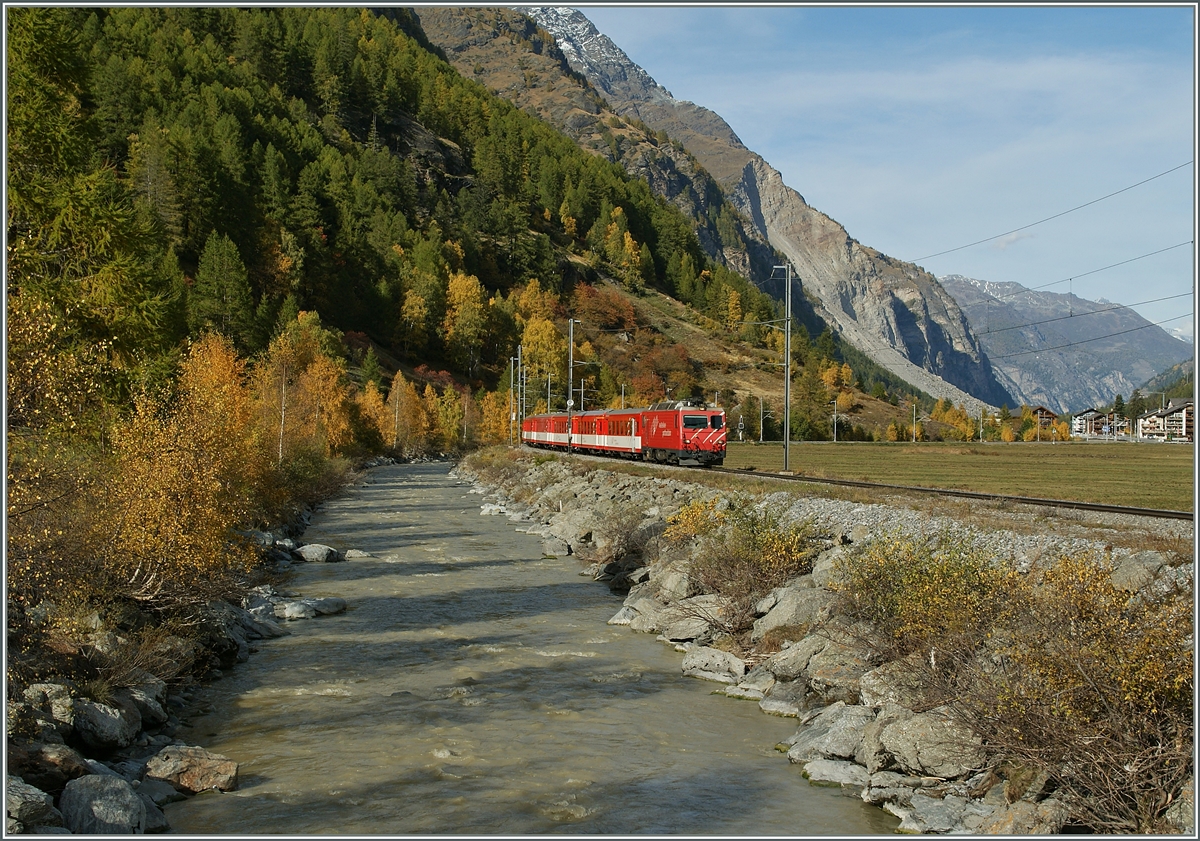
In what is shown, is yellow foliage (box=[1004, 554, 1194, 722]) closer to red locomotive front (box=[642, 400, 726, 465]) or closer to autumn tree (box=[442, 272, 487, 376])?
red locomotive front (box=[642, 400, 726, 465])

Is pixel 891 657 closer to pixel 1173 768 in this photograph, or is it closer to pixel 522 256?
pixel 1173 768

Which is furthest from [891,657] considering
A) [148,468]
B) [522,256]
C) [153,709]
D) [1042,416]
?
[1042,416]

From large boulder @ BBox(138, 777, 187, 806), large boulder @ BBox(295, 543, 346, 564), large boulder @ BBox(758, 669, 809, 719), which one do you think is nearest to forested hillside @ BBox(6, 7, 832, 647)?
large boulder @ BBox(295, 543, 346, 564)

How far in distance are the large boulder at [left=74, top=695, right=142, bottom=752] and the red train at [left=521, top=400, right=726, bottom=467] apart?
3332 cm

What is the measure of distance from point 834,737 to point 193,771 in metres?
7.25

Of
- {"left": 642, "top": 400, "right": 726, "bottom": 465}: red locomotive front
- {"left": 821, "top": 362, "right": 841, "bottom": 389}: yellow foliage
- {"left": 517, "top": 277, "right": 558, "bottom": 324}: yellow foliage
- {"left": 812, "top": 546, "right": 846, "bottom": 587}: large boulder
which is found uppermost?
{"left": 517, "top": 277, "right": 558, "bottom": 324}: yellow foliage

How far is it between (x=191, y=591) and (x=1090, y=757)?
12.6m

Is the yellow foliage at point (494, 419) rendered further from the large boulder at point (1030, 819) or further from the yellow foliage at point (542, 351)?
the large boulder at point (1030, 819)

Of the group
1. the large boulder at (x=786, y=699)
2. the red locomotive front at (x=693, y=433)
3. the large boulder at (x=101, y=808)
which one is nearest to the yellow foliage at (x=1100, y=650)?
the large boulder at (x=786, y=699)

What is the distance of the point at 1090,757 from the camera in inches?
303

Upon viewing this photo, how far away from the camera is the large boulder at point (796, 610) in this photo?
14750 millimetres

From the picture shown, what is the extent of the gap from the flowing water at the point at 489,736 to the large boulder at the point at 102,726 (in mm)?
1057

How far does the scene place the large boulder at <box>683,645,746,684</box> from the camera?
14.3m

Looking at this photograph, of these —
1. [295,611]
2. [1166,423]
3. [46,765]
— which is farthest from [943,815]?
[1166,423]
